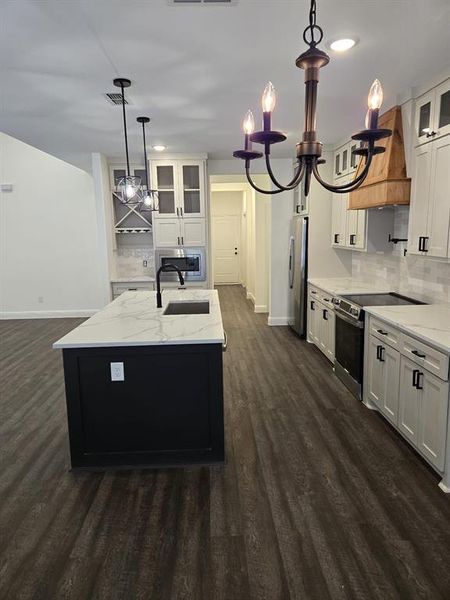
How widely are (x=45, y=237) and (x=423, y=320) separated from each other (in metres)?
6.43

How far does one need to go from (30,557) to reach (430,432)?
2339 mm

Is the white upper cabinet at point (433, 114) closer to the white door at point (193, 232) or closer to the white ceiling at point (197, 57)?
the white ceiling at point (197, 57)

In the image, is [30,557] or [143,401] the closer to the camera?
[30,557]

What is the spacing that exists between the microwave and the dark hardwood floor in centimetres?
270

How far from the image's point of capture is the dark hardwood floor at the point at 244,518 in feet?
5.80

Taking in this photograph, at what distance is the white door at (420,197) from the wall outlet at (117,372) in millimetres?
2498

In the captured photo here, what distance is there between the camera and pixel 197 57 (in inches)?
100

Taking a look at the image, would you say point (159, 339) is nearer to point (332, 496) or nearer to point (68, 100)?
point (332, 496)

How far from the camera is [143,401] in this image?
2588 millimetres

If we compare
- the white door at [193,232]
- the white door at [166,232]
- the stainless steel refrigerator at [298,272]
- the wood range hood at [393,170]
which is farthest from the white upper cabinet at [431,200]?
the white door at [166,232]

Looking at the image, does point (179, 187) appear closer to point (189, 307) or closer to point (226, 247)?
point (189, 307)

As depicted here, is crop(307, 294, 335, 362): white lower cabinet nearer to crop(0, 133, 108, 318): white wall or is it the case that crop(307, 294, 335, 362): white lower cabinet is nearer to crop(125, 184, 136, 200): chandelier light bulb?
crop(125, 184, 136, 200): chandelier light bulb

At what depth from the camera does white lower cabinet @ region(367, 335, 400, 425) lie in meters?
2.89

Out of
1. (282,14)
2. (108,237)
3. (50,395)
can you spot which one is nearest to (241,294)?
(108,237)
